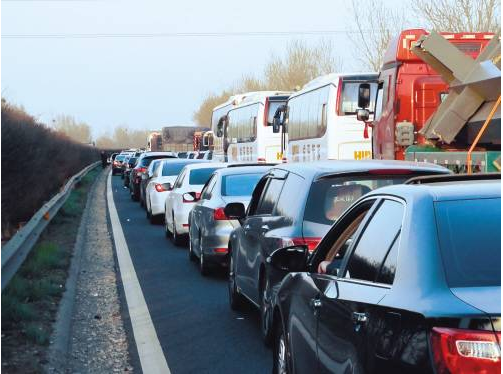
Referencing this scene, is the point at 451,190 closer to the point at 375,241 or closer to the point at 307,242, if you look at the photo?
the point at 375,241

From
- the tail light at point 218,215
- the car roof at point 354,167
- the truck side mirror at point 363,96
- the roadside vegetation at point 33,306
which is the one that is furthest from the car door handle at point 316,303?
the truck side mirror at point 363,96

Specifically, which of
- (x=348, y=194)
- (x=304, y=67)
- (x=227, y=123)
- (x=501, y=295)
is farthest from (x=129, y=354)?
(x=304, y=67)

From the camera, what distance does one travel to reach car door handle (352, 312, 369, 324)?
4055 mm

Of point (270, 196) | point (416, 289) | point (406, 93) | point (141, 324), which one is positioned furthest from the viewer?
point (406, 93)

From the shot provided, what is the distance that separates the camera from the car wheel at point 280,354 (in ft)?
19.9

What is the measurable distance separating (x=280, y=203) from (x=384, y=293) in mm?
4705

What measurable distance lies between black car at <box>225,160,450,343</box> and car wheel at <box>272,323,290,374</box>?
1489 millimetres

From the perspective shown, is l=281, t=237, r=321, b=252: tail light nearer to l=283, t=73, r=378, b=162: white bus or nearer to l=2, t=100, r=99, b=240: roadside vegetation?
l=2, t=100, r=99, b=240: roadside vegetation

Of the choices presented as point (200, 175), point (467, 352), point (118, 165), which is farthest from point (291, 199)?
point (118, 165)

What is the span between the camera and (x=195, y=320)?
9.93m

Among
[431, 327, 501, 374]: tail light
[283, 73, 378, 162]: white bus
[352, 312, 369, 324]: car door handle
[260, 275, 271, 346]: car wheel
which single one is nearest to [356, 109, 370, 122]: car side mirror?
[283, 73, 378, 162]: white bus

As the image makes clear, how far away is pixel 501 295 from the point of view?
138 inches

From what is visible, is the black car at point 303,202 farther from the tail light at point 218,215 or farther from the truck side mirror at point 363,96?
the truck side mirror at point 363,96

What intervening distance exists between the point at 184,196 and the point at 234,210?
22.4 feet
